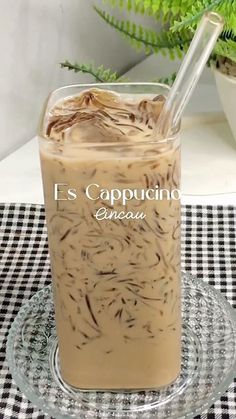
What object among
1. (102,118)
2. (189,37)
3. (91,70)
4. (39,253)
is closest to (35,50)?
(91,70)

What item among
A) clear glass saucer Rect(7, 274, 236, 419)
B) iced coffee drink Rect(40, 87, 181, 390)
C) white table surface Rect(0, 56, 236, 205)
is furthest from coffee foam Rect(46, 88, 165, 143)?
white table surface Rect(0, 56, 236, 205)

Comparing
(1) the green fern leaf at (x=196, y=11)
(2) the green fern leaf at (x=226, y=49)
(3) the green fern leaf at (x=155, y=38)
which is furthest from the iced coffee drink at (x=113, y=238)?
(3) the green fern leaf at (x=155, y=38)

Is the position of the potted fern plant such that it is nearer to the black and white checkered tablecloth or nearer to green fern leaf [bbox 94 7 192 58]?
green fern leaf [bbox 94 7 192 58]

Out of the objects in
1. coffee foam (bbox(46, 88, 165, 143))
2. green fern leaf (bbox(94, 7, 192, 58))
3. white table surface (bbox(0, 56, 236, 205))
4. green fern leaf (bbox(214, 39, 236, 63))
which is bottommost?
coffee foam (bbox(46, 88, 165, 143))

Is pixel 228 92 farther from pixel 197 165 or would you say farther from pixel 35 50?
pixel 35 50

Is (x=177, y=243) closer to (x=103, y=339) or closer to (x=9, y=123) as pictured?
(x=103, y=339)

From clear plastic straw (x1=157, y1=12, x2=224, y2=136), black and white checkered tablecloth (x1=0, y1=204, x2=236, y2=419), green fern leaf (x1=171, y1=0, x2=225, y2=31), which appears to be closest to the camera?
clear plastic straw (x1=157, y1=12, x2=224, y2=136)

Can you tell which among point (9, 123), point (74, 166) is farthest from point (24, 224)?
point (74, 166)

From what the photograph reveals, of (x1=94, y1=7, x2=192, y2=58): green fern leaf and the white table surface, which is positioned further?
(x1=94, y1=7, x2=192, y2=58): green fern leaf
